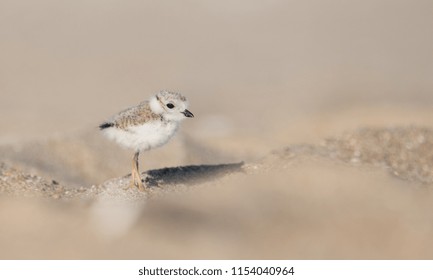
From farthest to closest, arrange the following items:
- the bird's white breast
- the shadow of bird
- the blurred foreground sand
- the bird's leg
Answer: the shadow of bird, the bird's leg, the bird's white breast, the blurred foreground sand

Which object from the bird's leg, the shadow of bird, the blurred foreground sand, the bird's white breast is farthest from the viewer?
the shadow of bird

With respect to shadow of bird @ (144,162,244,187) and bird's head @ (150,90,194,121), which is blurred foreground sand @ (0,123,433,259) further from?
bird's head @ (150,90,194,121)

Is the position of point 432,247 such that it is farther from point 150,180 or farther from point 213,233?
point 150,180

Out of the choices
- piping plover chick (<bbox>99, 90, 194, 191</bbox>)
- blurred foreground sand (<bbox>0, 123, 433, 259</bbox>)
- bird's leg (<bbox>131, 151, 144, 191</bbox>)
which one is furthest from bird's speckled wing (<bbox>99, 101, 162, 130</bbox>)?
blurred foreground sand (<bbox>0, 123, 433, 259</bbox>)

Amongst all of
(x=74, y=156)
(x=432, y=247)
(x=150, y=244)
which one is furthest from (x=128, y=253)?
(x=74, y=156)

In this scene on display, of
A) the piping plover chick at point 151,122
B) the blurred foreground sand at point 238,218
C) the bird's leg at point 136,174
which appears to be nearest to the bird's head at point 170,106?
the piping plover chick at point 151,122

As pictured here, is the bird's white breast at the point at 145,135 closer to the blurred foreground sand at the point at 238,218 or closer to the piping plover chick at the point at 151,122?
the piping plover chick at the point at 151,122

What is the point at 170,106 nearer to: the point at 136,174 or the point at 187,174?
the point at 136,174

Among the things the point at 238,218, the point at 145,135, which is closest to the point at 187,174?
the point at 145,135
